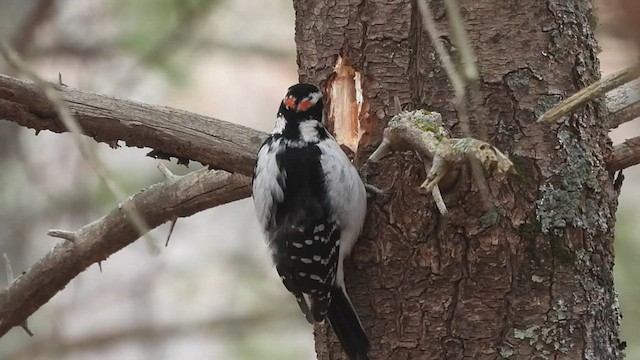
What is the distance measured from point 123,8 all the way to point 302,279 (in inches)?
110

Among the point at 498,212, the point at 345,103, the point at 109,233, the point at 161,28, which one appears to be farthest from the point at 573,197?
the point at 161,28

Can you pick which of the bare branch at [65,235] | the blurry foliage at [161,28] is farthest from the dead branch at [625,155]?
the blurry foliage at [161,28]

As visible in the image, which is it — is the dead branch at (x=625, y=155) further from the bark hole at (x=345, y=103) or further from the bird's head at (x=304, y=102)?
the bird's head at (x=304, y=102)

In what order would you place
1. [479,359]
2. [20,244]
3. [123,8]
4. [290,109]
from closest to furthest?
[479,359] < [290,109] < [123,8] < [20,244]

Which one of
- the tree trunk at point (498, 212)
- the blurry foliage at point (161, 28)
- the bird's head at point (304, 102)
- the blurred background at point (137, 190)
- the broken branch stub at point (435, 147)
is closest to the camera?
the broken branch stub at point (435, 147)

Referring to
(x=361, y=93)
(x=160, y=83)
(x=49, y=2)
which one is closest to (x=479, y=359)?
(x=361, y=93)

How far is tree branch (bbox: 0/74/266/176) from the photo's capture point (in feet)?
6.44

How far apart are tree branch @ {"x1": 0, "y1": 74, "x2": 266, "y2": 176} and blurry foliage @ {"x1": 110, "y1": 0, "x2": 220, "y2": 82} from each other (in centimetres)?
215

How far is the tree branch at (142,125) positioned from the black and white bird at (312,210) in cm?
10

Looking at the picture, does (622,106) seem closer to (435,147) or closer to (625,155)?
(625,155)

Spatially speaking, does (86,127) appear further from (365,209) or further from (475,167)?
(475,167)

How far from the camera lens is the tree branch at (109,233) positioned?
2.30 m

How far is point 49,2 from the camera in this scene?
13.6 ft

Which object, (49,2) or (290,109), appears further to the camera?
(49,2)
